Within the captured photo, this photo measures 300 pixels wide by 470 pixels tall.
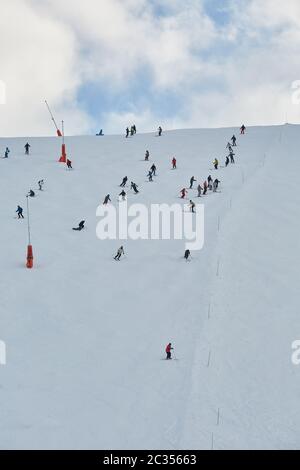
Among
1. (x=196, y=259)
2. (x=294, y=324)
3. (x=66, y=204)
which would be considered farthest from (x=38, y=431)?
(x=66, y=204)

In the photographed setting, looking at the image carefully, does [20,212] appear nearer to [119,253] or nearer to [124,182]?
[124,182]

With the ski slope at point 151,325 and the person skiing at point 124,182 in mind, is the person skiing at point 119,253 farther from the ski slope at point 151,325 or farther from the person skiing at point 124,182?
the person skiing at point 124,182

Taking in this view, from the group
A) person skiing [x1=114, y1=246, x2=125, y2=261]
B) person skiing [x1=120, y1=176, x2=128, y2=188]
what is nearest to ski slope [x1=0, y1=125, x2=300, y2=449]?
person skiing [x1=114, y1=246, x2=125, y2=261]

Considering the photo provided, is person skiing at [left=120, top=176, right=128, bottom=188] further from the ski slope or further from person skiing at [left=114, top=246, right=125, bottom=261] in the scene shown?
person skiing at [left=114, top=246, right=125, bottom=261]

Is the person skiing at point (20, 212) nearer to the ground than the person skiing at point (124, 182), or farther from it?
nearer to the ground

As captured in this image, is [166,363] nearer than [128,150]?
Yes

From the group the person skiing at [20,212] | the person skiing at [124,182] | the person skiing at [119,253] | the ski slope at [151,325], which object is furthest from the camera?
the person skiing at [124,182]

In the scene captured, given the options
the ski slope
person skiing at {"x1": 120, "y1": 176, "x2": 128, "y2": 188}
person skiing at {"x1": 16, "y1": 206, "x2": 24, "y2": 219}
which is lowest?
the ski slope

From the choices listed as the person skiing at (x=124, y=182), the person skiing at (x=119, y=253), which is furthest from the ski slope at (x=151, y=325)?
the person skiing at (x=124, y=182)

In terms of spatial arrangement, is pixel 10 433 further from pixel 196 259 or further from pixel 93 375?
pixel 196 259
